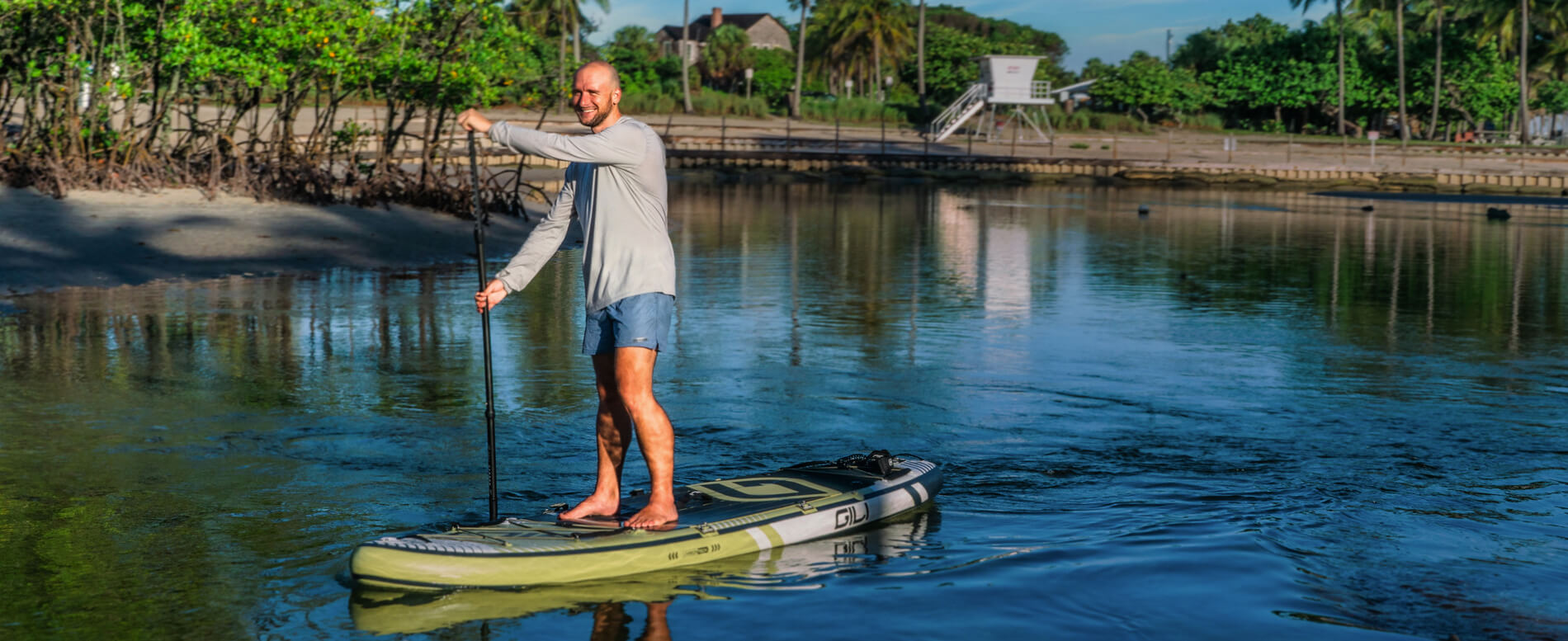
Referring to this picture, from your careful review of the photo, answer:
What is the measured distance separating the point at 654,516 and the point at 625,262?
964 millimetres

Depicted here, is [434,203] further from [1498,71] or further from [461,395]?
[1498,71]

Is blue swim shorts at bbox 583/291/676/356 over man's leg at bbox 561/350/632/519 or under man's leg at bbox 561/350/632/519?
over

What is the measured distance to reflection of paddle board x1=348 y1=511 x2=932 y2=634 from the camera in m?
4.64

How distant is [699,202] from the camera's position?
3259 centimetres

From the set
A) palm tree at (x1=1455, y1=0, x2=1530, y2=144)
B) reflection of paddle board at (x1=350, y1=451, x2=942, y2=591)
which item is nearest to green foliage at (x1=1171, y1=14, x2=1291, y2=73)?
palm tree at (x1=1455, y1=0, x2=1530, y2=144)

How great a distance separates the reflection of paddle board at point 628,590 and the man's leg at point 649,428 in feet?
0.91

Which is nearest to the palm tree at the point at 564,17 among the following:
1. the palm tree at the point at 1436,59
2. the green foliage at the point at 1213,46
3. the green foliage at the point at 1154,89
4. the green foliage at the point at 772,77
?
the green foliage at the point at 772,77

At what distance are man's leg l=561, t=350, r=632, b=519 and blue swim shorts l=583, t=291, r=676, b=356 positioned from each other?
0.26m

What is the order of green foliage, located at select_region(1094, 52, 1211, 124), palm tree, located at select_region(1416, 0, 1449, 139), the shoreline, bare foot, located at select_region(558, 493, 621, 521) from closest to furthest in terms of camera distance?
bare foot, located at select_region(558, 493, 621, 521) → the shoreline → palm tree, located at select_region(1416, 0, 1449, 139) → green foliage, located at select_region(1094, 52, 1211, 124)

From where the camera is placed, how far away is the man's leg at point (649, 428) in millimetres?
5180

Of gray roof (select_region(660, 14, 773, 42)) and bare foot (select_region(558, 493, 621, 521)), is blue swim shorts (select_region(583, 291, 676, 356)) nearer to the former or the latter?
bare foot (select_region(558, 493, 621, 521))

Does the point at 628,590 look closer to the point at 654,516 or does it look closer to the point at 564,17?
the point at 654,516

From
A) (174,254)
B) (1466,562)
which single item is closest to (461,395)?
(1466,562)

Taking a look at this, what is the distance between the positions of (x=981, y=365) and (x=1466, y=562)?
4923 mm
